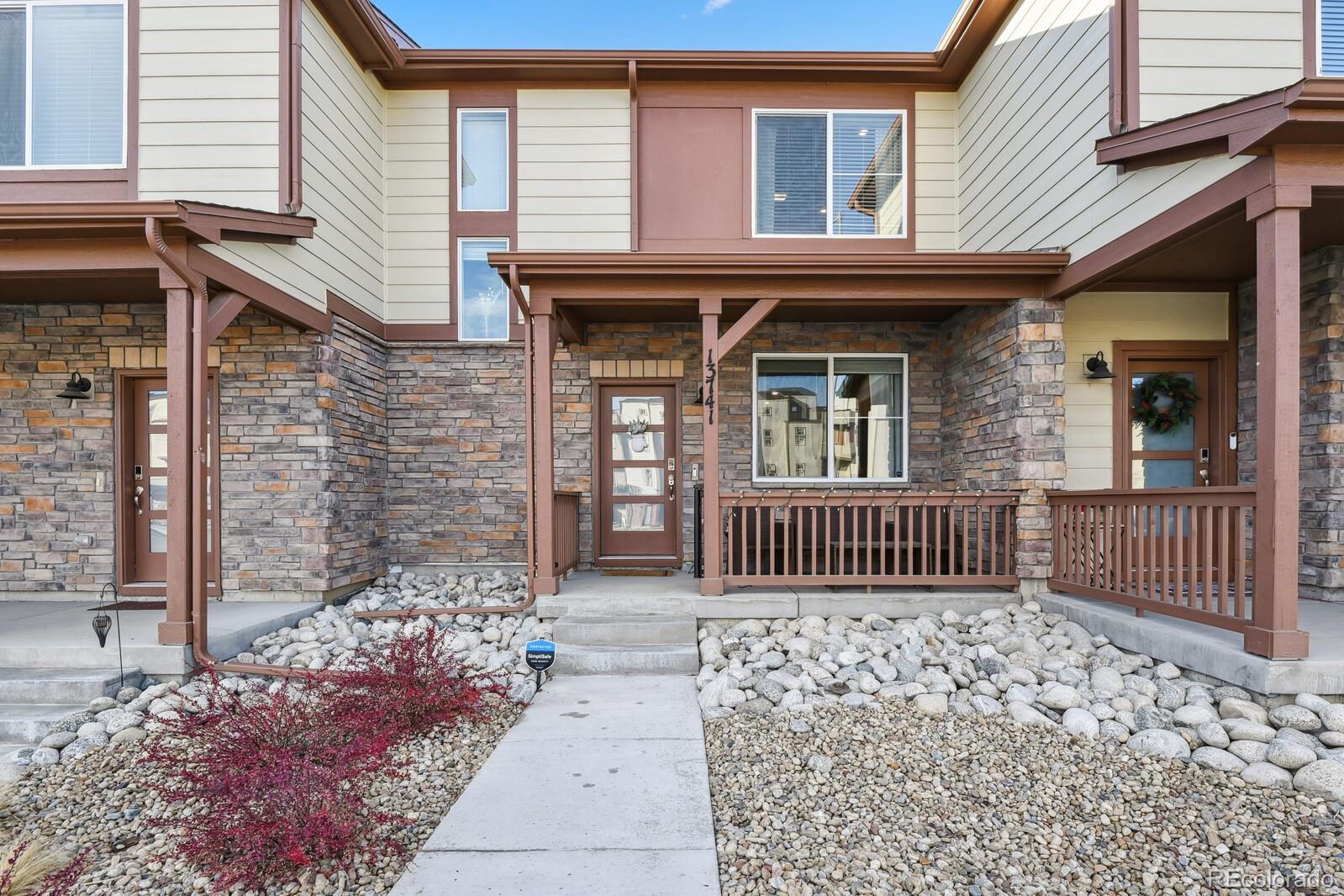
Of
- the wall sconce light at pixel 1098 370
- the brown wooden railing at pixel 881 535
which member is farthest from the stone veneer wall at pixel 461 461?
the wall sconce light at pixel 1098 370

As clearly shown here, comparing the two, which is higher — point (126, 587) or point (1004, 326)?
point (1004, 326)

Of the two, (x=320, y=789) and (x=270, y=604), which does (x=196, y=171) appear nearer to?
(x=270, y=604)

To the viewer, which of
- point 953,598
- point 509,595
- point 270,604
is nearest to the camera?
point 953,598

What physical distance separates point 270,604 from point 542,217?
4.20 m

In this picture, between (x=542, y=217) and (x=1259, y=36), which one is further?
(x=542, y=217)

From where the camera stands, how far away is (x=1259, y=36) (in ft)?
14.8

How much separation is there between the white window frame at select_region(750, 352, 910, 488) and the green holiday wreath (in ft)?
6.14

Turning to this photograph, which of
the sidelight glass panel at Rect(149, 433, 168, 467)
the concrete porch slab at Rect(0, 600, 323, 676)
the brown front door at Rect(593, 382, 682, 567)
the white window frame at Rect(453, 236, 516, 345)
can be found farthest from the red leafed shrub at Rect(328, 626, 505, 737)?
the white window frame at Rect(453, 236, 516, 345)

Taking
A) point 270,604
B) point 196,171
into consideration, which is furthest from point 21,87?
point 270,604

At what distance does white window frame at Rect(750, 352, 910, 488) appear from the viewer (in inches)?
267

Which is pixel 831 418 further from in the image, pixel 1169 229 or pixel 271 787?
pixel 271 787

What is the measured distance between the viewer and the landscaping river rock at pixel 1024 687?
3.12 metres

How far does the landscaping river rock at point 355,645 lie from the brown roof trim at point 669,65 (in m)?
4.80

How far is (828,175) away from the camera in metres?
6.97
